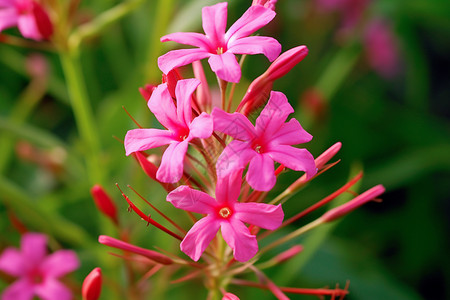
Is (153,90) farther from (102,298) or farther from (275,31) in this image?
(275,31)

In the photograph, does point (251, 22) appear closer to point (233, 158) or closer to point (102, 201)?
point (233, 158)

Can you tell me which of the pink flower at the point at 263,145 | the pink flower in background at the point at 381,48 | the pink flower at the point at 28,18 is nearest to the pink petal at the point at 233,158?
the pink flower at the point at 263,145

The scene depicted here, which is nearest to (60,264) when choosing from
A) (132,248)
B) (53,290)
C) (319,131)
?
(53,290)

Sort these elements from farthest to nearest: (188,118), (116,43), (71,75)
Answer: (116,43)
(71,75)
(188,118)

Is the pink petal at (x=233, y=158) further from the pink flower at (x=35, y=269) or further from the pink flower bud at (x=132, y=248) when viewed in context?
the pink flower at (x=35, y=269)

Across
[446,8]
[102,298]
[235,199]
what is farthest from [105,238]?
[446,8]

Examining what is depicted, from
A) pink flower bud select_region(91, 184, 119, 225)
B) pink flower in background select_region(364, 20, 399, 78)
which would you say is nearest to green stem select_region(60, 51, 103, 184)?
pink flower bud select_region(91, 184, 119, 225)

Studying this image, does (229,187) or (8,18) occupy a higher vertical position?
(8,18)
